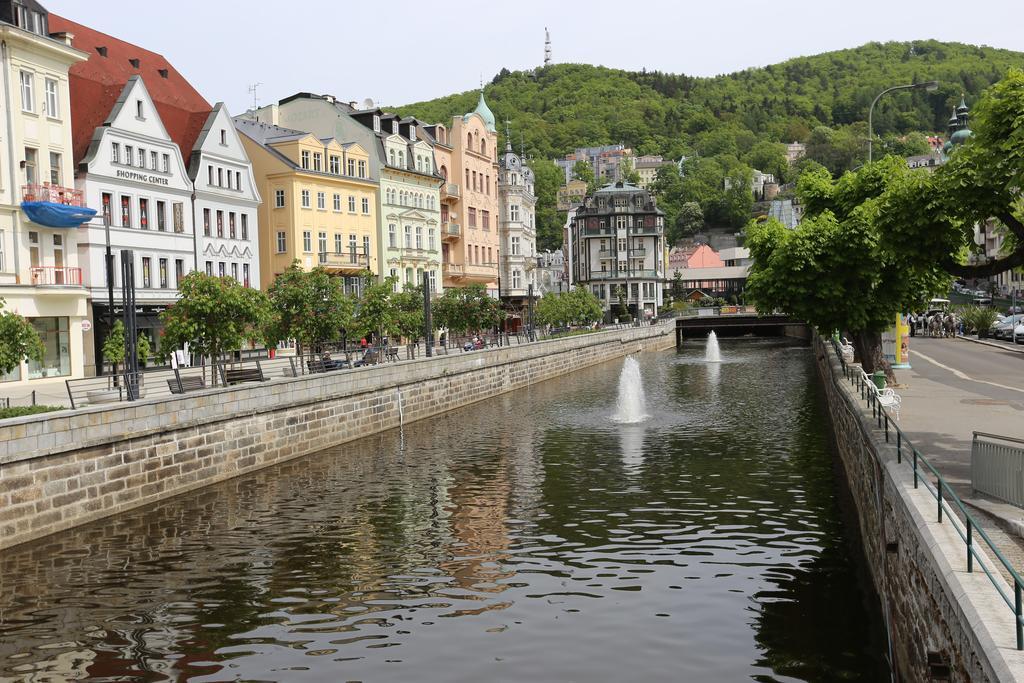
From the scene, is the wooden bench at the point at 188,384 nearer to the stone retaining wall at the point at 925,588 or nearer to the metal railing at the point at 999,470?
the stone retaining wall at the point at 925,588

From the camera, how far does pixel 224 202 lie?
5675 cm

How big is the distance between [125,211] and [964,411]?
39915 millimetres

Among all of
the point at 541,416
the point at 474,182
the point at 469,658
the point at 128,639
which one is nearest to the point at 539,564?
the point at 469,658

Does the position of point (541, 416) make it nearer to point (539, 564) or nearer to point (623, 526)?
point (623, 526)

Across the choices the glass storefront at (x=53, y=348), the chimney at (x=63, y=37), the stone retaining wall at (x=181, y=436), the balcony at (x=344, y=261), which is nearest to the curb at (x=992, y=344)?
the stone retaining wall at (x=181, y=436)

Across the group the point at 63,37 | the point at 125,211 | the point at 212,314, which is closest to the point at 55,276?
the point at 125,211

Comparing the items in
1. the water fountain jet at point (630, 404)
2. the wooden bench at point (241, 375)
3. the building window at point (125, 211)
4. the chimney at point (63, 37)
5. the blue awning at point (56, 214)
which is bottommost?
the water fountain jet at point (630, 404)

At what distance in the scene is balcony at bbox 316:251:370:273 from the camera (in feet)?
210

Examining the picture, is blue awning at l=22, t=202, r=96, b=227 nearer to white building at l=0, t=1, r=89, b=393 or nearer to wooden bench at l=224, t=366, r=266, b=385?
white building at l=0, t=1, r=89, b=393

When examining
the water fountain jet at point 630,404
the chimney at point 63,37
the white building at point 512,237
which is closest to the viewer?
the water fountain jet at point 630,404

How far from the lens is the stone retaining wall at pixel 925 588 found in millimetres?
7426

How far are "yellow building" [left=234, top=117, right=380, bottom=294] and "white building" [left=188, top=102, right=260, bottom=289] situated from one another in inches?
101

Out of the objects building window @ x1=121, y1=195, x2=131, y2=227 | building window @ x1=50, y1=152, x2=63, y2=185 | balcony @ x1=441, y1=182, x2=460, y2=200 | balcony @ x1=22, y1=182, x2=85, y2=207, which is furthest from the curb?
building window @ x1=50, y1=152, x2=63, y2=185

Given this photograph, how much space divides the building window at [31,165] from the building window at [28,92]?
175 cm
